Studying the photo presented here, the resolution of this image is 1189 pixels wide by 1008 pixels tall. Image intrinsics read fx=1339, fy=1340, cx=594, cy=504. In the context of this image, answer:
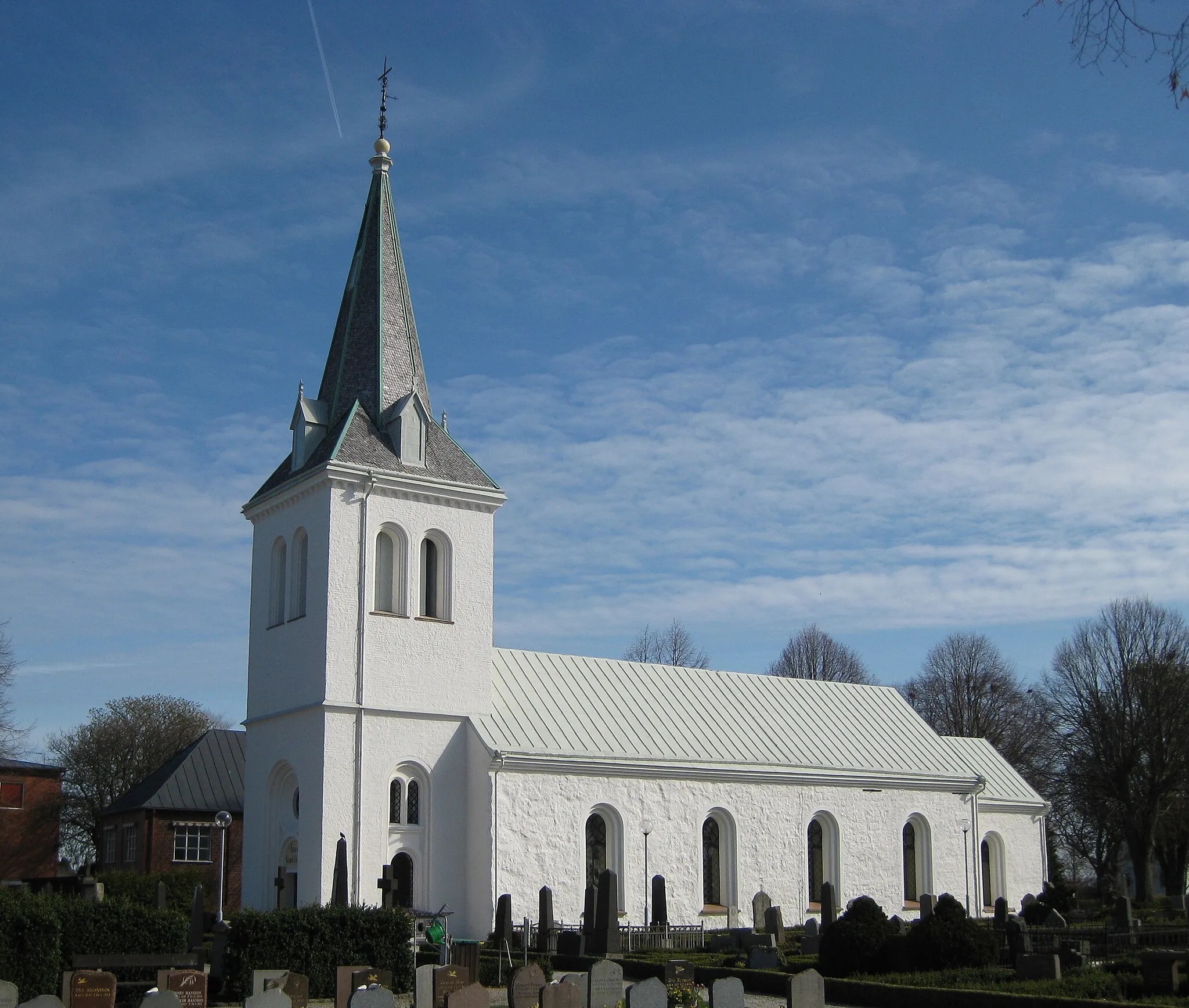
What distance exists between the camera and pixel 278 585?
104ft

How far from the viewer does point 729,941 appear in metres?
26.6

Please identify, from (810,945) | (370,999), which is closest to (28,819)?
(810,945)

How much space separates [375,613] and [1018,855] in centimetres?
2228

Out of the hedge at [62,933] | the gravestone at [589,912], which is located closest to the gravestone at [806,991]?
the gravestone at [589,912]

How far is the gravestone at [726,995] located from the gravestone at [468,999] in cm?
272

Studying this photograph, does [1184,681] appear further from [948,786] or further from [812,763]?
[812,763]

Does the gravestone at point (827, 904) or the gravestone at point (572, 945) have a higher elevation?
the gravestone at point (827, 904)

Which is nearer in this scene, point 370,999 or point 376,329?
point 370,999

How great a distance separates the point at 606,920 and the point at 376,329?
49.4 feet

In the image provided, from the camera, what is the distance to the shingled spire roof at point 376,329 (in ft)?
106

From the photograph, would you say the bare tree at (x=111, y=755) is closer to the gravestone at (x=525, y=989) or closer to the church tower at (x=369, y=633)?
the church tower at (x=369, y=633)

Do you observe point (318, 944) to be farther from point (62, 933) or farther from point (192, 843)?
point (192, 843)

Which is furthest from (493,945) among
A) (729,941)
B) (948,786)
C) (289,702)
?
(948,786)

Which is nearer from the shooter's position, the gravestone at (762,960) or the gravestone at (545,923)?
the gravestone at (762,960)
